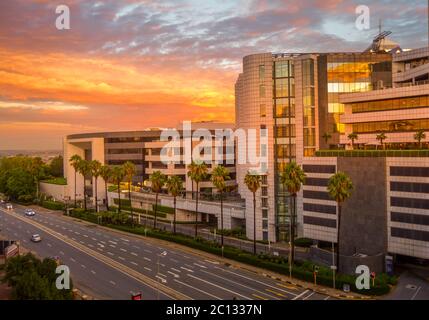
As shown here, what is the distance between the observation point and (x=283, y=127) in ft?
299

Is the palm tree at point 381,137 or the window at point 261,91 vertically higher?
the window at point 261,91

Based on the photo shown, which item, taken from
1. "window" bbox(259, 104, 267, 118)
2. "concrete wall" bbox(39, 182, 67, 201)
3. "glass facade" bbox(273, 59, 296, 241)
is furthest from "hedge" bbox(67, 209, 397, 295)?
"concrete wall" bbox(39, 182, 67, 201)

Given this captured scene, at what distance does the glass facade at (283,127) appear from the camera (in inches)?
3553

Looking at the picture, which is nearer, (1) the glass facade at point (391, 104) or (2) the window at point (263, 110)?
(1) the glass facade at point (391, 104)

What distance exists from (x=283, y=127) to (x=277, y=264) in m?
31.5

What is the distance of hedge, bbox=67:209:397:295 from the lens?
60.0 meters

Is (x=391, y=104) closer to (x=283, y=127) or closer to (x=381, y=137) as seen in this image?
(x=381, y=137)

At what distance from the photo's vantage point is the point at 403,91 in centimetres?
7538

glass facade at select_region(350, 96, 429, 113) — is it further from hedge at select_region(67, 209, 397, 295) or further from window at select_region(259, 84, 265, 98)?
hedge at select_region(67, 209, 397, 295)

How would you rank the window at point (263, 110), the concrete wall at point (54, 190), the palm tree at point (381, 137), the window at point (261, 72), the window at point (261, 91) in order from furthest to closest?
the concrete wall at point (54, 190) → the window at point (263, 110) → the window at point (261, 91) → the window at point (261, 72) → the palm tree at point (381, 137)

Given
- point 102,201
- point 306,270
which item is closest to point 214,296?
point 306,270

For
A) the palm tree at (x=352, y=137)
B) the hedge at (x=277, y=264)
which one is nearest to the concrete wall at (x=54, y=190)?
the hedge at (x=277, y=264)

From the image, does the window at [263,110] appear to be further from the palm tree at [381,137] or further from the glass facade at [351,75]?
the palm tree at [381,137]

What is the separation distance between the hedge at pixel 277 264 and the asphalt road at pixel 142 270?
295cm
